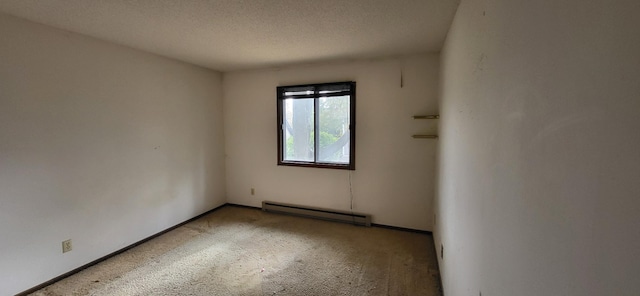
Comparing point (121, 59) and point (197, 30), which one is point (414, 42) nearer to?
point (197, 30)

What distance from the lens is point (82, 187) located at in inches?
100.0

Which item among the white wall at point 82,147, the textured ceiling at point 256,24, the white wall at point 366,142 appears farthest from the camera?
the white wall at point 366,142

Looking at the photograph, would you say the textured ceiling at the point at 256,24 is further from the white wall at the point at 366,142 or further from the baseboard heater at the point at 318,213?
the baseboard heater at the point at 318,213

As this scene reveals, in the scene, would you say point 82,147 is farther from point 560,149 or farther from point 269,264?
point 560,149

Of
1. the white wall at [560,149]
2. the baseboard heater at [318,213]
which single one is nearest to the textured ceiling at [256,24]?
the white wall at [560,149]

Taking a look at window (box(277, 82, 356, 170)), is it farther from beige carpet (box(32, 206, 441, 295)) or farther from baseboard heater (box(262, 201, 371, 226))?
beige carpet (box(32, 206, 441, 295))

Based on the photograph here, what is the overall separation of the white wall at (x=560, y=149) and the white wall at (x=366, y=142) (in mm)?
2235

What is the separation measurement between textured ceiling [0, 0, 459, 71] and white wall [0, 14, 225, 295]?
0.26m

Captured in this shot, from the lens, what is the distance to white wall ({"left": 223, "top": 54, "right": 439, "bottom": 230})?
129 inches

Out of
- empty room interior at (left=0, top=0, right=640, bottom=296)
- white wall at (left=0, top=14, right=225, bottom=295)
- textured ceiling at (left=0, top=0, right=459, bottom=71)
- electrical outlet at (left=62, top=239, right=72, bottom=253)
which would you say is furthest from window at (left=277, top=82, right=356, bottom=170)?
electrical outlet at (left=62, top=239, right=72, bottom=253)

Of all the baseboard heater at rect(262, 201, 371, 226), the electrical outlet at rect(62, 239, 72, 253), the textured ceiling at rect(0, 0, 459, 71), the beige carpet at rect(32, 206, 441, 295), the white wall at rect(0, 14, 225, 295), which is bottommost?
the beige carpet at rect(32, 206, 441, 295)

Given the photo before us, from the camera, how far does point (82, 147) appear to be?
253 centimetres

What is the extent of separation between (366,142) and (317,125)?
2.52ft

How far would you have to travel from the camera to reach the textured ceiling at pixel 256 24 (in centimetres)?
190
